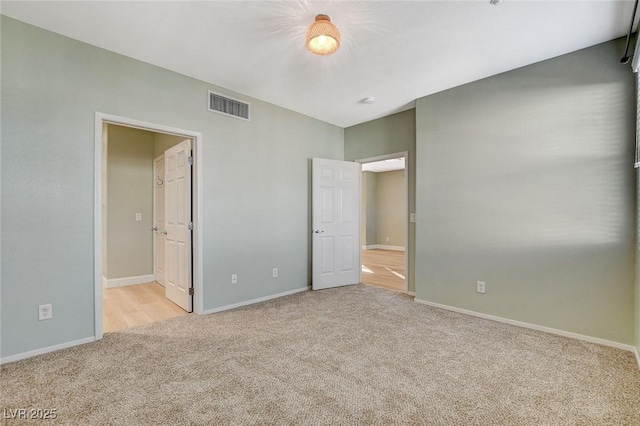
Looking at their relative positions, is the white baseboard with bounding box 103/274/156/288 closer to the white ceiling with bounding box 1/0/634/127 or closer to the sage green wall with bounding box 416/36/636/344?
the white ceiling with bounding box 1/0/634/127

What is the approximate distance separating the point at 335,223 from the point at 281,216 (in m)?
0.95

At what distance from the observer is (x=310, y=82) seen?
3379mm

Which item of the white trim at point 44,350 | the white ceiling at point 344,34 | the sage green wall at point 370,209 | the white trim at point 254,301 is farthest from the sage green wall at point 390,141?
the sage green wall at point 370,209

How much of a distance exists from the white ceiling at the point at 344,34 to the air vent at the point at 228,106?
190 millimetres

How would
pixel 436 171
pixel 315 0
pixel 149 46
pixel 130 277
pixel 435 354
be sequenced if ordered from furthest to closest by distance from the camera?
1. pixel 130 277
2. pixel 436 171
3. pixel 149 46
4. pixel 435 354
5. pixel 315 0

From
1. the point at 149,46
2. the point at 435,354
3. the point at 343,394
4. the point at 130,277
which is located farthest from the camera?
the point at 130,277

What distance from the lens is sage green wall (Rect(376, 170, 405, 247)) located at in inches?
376

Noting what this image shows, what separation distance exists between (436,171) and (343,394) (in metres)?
2.85

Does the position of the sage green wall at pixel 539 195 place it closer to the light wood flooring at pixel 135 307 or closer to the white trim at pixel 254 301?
the white trim at pixel 254 301

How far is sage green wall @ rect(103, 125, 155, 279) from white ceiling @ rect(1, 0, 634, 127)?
2.49 metres

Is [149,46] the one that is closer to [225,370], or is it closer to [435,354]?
[225,370]

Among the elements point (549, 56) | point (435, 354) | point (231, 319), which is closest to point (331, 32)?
point (549, 56)

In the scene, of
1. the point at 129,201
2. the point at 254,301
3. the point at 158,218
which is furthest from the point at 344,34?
the point at 129,201

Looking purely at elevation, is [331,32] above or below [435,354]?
above
